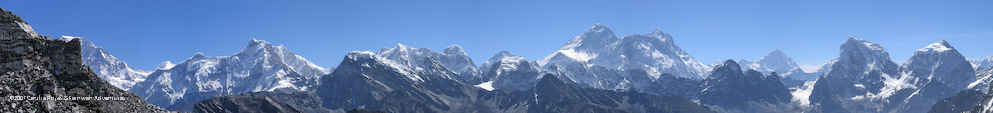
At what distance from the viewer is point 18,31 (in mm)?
59844

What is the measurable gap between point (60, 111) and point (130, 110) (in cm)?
1120

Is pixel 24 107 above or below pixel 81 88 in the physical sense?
below

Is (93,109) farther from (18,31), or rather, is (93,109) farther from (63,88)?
(18,31)

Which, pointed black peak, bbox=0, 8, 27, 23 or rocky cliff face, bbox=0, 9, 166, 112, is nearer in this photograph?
rocky cliff face, bbox=0, 9, 166, 112

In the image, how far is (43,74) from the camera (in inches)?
2394

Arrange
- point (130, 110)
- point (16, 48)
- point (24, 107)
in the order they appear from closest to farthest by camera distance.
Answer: point (24, 107) → point (16, 48) → point (130, 110)

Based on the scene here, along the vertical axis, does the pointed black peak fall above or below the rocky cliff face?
above

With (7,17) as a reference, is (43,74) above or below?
below

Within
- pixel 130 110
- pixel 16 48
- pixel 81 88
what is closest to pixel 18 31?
pixel 16 48

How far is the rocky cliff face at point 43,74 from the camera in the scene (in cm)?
5648

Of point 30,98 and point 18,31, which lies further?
point 18,31

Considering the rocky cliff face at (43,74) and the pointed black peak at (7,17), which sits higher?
the pointed black peak at (7,17)

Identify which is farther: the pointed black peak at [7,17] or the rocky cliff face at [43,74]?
the pointed black peak at [7,17]

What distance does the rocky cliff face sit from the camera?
185 ft
